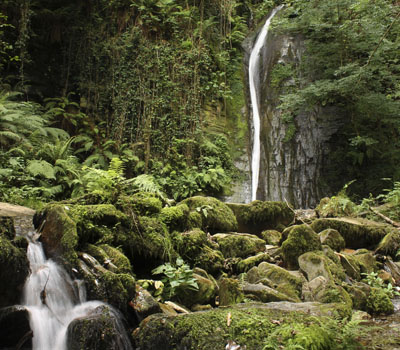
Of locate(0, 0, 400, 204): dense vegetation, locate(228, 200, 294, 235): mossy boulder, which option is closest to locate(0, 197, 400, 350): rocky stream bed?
locate(228, 200, 294, 235): mossy boulder

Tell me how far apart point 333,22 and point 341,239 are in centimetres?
896

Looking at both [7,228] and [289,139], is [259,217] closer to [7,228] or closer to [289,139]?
[7,228]

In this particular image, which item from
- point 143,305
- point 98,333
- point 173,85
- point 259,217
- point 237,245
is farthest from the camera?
point 173,85

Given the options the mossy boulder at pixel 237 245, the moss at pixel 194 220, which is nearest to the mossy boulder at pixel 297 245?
the mossy boulder at pixel 237 245

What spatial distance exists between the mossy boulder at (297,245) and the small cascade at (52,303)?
116 inches

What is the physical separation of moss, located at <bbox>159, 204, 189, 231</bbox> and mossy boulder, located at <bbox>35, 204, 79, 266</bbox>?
1.42 meters

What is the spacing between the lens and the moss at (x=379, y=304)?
399 centimetres

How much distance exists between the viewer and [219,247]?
17.7 ft

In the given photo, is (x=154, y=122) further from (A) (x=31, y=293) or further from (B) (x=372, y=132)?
(A) (x=31, y=293)

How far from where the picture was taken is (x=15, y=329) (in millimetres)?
3170

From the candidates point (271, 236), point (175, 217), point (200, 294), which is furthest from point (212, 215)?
point (200, 294)

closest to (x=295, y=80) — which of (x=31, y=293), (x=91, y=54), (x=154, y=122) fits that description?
(x=154, y=122)

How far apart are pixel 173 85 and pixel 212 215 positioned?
24.0 feet

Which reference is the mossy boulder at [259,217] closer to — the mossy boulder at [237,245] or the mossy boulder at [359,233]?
the mossy boulder at [359,233]
